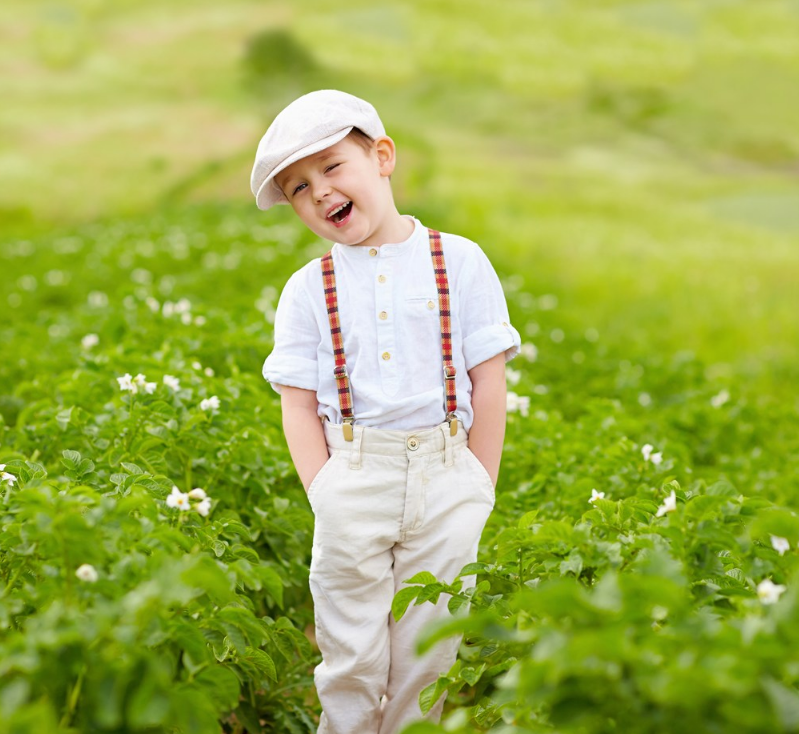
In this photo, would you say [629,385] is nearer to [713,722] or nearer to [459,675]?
[459,675]

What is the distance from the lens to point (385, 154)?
2904 millimetres

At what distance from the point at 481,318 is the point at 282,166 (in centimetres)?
69

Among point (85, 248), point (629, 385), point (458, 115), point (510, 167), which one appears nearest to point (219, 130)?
point (458, 115)

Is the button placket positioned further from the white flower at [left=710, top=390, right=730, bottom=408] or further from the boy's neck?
the white flower at [left=710, top=390, right=730, bottom=408]

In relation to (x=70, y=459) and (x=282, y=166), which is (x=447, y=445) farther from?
(x=70, y=459)

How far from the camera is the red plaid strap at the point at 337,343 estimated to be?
2762 millimetres

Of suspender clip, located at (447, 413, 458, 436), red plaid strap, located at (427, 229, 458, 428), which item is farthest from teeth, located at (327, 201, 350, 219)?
suspender clip, located at (447, 413, 458, 436)

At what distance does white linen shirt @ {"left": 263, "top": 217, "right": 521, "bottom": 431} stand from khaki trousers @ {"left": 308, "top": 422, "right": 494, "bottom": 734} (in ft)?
0.28

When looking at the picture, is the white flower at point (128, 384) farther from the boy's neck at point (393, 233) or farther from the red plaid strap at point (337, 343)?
the boy's neck at point (393, 233)

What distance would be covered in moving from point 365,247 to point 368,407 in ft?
1.50

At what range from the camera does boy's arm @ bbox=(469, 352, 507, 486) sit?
9.42 ft

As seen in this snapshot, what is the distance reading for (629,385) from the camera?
266 inches

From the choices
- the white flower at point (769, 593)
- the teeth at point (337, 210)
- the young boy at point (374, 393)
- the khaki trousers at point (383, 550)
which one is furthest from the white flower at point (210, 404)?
the white flower at point (769, 593)

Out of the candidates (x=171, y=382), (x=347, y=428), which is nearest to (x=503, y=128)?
(x=171, y=382)
